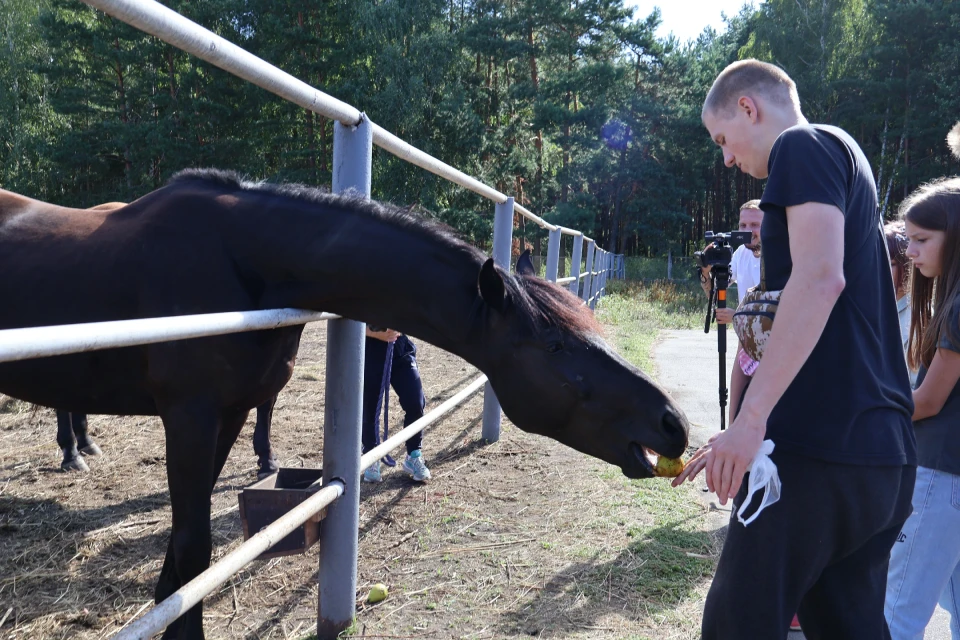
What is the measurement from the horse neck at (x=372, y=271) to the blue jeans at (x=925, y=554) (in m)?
1.36

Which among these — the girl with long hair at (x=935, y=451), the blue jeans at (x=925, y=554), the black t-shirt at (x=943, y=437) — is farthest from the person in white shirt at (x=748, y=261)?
the blue jeans at (x=925, y=554)

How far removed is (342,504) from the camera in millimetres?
2471

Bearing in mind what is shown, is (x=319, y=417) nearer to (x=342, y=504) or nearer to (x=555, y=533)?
(x=555, y=533)

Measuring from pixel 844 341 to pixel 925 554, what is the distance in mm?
942

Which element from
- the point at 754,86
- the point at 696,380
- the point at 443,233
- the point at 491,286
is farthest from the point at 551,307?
the point at 696,380

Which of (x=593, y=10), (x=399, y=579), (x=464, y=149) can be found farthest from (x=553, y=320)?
(x=593, y=10)

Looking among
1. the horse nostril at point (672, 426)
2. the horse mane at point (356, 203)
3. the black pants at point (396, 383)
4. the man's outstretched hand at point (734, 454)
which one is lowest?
the black pants at point (396, 383)

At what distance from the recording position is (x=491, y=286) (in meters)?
2.06

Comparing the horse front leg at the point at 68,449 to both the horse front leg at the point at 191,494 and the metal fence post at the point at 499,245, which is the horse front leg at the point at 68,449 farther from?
the metal fence post at the point at 499,245

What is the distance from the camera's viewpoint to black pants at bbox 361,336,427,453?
4.27m

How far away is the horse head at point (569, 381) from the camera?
1972 millimetres

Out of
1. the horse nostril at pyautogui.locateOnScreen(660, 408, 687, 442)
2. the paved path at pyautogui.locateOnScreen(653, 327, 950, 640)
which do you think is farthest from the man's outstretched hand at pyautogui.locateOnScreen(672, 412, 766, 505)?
the paved path at pyautogui.locateOnScreen(653, 327, 950, 640)

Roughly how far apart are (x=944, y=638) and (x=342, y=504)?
2.43 m

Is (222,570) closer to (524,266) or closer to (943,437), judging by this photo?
(524,266)
